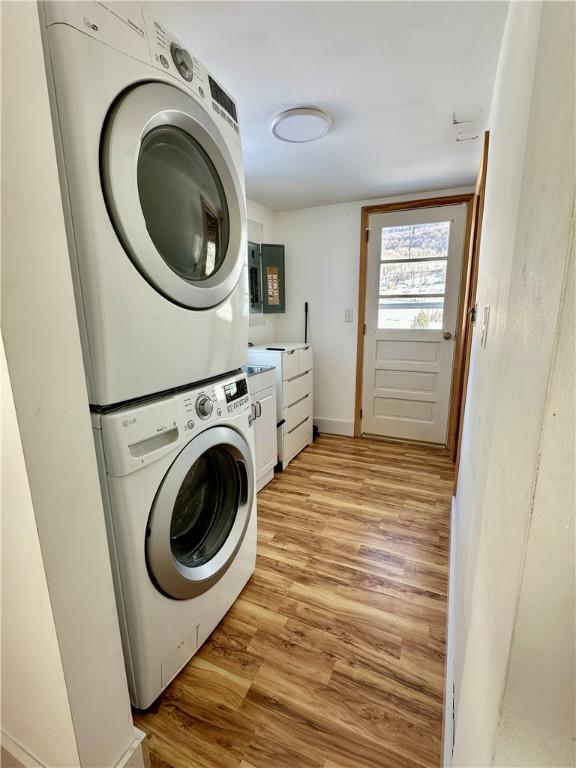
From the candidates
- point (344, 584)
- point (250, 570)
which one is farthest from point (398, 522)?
point (250, 570)

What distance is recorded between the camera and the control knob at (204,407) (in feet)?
3.37

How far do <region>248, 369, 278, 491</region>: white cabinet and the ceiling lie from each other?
4.46ft

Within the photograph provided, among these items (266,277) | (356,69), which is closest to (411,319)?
(266,277)

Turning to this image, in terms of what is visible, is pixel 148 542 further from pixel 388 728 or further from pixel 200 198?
pixel 200 198

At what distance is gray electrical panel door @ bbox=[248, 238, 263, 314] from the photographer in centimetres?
284

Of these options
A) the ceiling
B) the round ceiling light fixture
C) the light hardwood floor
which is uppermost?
the ceiling

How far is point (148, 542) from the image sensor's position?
90cm

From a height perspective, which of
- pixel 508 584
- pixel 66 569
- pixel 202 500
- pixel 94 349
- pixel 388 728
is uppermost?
pixel 94 349

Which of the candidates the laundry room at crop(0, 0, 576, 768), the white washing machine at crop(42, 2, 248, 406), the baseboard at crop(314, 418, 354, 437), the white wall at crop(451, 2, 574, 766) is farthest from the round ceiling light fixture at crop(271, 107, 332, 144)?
the baseboard at crop(314, 418, 354, 437)

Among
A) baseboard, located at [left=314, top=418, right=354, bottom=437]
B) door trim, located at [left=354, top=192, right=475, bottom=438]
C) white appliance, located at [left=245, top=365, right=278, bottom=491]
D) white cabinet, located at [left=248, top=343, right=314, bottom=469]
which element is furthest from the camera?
baseboard, located at [left=314, top=418, right=354, bottom=437]

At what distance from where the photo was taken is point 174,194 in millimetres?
962

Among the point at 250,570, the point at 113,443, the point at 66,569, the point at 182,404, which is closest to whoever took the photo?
the point at 66,569

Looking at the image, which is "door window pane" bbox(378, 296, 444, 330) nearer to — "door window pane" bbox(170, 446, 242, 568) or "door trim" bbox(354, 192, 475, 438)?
"door trim" bbox(354, 192, 475, 438)

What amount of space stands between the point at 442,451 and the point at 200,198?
9.00 feet
